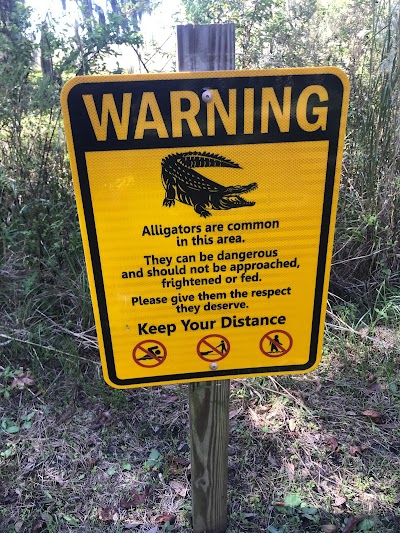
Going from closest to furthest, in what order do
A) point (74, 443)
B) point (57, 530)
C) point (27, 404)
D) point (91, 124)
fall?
1. point (91, 124)
2. point (57, 530)
3. point (74, 443)
4. point (27, 404)

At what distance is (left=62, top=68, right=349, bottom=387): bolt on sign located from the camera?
1075mm

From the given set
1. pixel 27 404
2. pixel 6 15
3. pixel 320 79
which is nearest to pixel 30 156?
pixel 6 15

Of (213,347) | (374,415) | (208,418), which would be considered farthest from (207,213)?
(374,415)

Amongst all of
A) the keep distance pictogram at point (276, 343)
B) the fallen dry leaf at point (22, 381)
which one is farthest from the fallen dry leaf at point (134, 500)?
the keep distance pictogram at point (276, 343)

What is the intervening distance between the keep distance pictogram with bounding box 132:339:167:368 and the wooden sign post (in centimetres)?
19

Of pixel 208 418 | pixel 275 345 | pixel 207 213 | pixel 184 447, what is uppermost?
pixel 207 213

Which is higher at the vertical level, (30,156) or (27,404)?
(30,156)

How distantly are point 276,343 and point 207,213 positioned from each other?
48 cm

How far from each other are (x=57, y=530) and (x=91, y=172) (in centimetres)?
168

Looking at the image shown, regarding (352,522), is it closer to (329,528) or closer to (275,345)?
(329,528)

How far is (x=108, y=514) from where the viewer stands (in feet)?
6.64

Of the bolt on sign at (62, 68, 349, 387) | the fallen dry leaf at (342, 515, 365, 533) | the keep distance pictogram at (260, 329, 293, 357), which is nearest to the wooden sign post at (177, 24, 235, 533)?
the bolt on sign at (62, 68, 349, 387)

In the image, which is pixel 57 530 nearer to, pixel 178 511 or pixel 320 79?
pixel 178 511

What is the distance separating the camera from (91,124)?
108 cm
